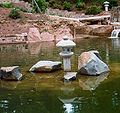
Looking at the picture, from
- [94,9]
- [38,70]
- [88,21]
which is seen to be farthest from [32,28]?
[38,70]

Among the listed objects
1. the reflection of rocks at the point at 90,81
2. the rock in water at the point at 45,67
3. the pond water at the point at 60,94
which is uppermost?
the rock in water at the point at 45,67

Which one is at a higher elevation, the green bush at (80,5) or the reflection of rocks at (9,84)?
the green bush at (80,5)

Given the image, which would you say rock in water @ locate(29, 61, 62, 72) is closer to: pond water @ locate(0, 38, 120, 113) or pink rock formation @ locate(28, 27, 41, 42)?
pond water @ locate(0, 38, 120, 113)

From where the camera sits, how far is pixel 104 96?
420 centimetres

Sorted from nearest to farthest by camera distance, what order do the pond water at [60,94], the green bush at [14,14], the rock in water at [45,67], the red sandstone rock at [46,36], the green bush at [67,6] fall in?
the pond water at [60,94]
the rock in water at [45,67]
the red sandstone rock at [46,36]
the green bush at [14,14]
the green bush at [67,6]

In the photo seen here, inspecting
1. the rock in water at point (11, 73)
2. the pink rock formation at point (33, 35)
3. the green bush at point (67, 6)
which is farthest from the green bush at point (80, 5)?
the rock in water at point (11, 73)

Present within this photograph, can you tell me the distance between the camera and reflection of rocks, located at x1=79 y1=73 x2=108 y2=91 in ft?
15.8

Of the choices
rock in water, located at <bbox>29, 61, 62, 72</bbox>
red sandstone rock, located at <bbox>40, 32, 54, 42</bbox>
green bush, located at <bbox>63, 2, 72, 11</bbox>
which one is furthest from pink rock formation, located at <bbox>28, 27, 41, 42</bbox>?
green bush, located at <bbox>63, 2, 72, 11</bbox>

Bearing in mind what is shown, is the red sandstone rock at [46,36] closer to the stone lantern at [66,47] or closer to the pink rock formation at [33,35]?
the pink rock formation at [33,35]

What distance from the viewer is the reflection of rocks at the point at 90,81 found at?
4818 millimetres

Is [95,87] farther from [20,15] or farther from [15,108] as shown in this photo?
[20,15]

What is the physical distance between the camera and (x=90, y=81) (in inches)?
205

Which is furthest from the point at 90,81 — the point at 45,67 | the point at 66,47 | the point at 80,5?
the point at 80,5

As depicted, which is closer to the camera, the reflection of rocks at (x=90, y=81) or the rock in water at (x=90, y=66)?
the reflection of rocks at (x=90, y=81)
